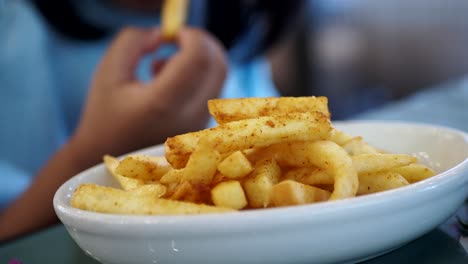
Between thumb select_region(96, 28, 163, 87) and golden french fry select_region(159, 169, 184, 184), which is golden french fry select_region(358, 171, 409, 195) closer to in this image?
golden french fry select_region(159, 169, 184, 184)

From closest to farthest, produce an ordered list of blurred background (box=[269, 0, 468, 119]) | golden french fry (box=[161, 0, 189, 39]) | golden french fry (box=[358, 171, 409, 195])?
golden french fry (box=[358, 171, 409, 195])
golden french fry (box=[161, 0, 189, 39])
blurred background (box=[269, 0, 468, 119])

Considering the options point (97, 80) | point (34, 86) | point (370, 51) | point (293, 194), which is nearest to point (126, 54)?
point (97, 80)

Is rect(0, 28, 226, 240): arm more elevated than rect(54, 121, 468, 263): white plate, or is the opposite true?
rect(54, 121, 468, 263): white plate

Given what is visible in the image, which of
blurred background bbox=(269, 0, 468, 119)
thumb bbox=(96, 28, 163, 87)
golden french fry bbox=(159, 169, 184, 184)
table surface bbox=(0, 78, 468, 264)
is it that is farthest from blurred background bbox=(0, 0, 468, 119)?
golden french fry bbox=(159, 169, 184, 184)

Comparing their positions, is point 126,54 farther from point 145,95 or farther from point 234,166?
point 234,166

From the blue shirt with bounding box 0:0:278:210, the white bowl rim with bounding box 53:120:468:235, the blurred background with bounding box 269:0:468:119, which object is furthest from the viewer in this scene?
the blurred background with bounding box 269:0:468:119

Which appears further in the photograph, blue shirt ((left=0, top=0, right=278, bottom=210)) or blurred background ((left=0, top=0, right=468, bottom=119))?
blurred background ((left=0, top=0, right=468, bottom=119))

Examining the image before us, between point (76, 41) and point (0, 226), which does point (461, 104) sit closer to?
point (0, 226)

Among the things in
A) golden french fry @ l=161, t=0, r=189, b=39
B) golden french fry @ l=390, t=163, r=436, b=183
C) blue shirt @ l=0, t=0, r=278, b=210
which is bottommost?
blue shirt @ l=0, t=0, r=278, b=210
